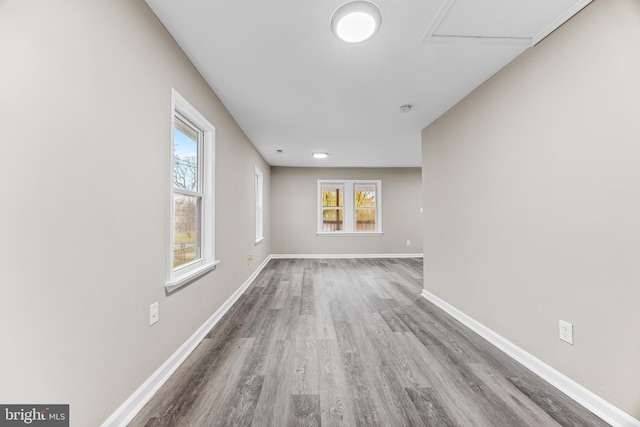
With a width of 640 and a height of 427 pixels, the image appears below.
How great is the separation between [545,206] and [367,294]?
2348 millimetres

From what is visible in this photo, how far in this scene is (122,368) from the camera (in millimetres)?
1311

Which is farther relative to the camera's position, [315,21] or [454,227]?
[454,227]

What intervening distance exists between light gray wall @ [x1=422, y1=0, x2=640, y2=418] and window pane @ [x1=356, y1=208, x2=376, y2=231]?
4144 millimetres

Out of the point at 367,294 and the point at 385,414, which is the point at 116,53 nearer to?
the point at 385,414

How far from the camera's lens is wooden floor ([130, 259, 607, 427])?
1389 millimetres

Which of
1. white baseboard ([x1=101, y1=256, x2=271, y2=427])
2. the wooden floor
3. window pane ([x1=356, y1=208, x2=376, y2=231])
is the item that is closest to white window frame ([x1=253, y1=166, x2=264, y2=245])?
the wooden floor

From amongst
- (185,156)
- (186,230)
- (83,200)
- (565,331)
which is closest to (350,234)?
(186,230)

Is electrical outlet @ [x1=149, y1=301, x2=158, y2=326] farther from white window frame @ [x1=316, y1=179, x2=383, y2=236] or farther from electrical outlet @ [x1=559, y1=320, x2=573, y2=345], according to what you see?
white window frame @ [x1=316, y1=179, x2=383, y2=236]

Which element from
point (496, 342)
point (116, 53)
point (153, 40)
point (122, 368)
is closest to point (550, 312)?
point (496, 342)

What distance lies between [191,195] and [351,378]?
1.88 meters

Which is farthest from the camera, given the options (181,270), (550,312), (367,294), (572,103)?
(367,294)

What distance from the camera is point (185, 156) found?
7.26 ft

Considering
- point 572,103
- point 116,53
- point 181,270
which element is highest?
point 116,53

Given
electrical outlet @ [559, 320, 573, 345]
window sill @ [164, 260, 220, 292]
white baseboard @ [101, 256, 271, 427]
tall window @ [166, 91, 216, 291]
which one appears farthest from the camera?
tall window @ [166, 91, 216, 291]
